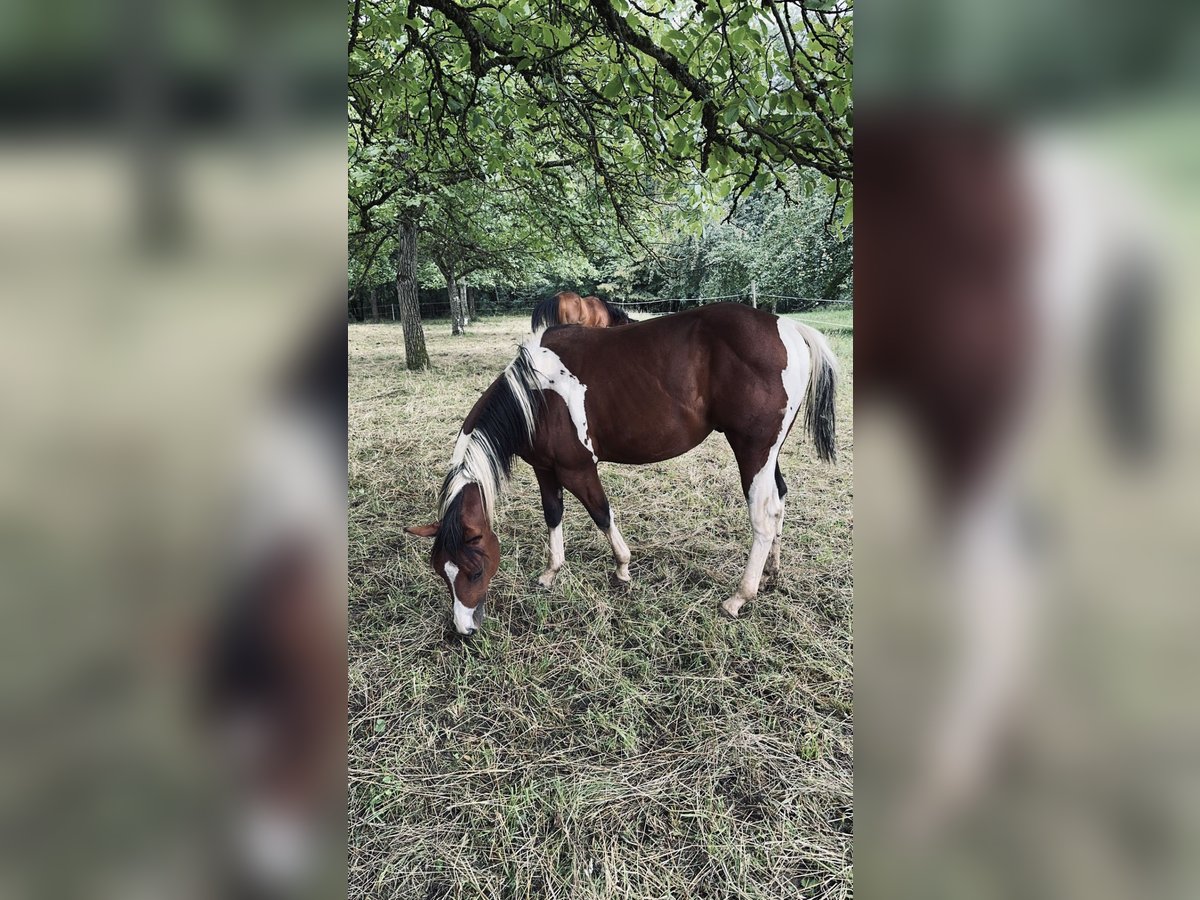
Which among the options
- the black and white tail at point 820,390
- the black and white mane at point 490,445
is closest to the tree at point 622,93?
the black and white tail at point 820,390

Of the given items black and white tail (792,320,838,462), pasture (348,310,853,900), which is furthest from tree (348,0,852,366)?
pasture (348,310,853,900)

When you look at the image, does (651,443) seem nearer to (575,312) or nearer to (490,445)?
(490,445)

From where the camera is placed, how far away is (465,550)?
1915 millimetres

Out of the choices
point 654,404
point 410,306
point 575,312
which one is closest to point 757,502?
point 654,404

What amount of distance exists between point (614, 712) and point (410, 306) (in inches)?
233

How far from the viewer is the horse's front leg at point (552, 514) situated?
248cm
